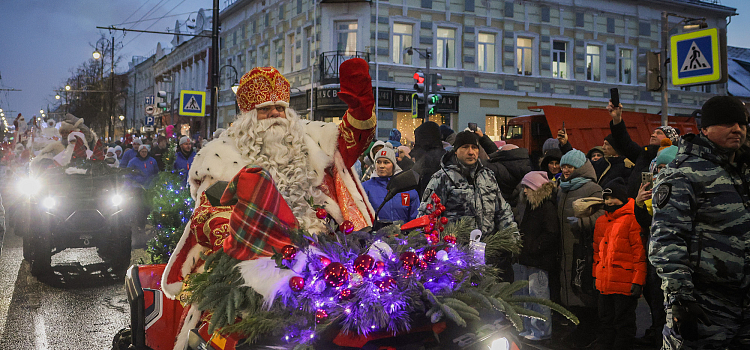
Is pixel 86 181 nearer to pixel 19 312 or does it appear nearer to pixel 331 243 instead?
pixel 19 312

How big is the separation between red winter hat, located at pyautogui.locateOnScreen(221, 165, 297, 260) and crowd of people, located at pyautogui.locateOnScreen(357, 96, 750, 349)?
1.00 m

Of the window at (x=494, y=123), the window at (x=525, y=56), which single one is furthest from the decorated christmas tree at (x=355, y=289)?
the window at (x=525, y=56)

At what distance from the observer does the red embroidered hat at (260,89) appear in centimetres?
336

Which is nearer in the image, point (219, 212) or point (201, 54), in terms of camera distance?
point (219, 212)

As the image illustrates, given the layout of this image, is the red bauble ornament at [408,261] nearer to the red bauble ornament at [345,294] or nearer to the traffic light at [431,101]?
the red bauble ornament at [345,294]

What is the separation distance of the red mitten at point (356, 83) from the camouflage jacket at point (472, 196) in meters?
2.30

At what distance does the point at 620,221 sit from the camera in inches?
202

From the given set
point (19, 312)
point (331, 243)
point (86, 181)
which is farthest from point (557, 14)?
point (331, 243)

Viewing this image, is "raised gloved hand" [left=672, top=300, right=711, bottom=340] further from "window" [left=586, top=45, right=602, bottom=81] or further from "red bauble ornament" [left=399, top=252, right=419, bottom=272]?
"window" [left=586, top=45, right=602, bottom=81]

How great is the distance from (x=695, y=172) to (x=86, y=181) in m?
7.51

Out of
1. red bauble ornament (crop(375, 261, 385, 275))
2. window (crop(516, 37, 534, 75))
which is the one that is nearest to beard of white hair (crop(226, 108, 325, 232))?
red bauble ornament (crop(375, 261, 385, 275))

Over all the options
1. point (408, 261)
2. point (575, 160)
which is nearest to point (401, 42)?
point (575, 160)

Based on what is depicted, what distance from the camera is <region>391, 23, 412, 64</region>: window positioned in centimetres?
2555

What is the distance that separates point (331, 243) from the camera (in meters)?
2.30
